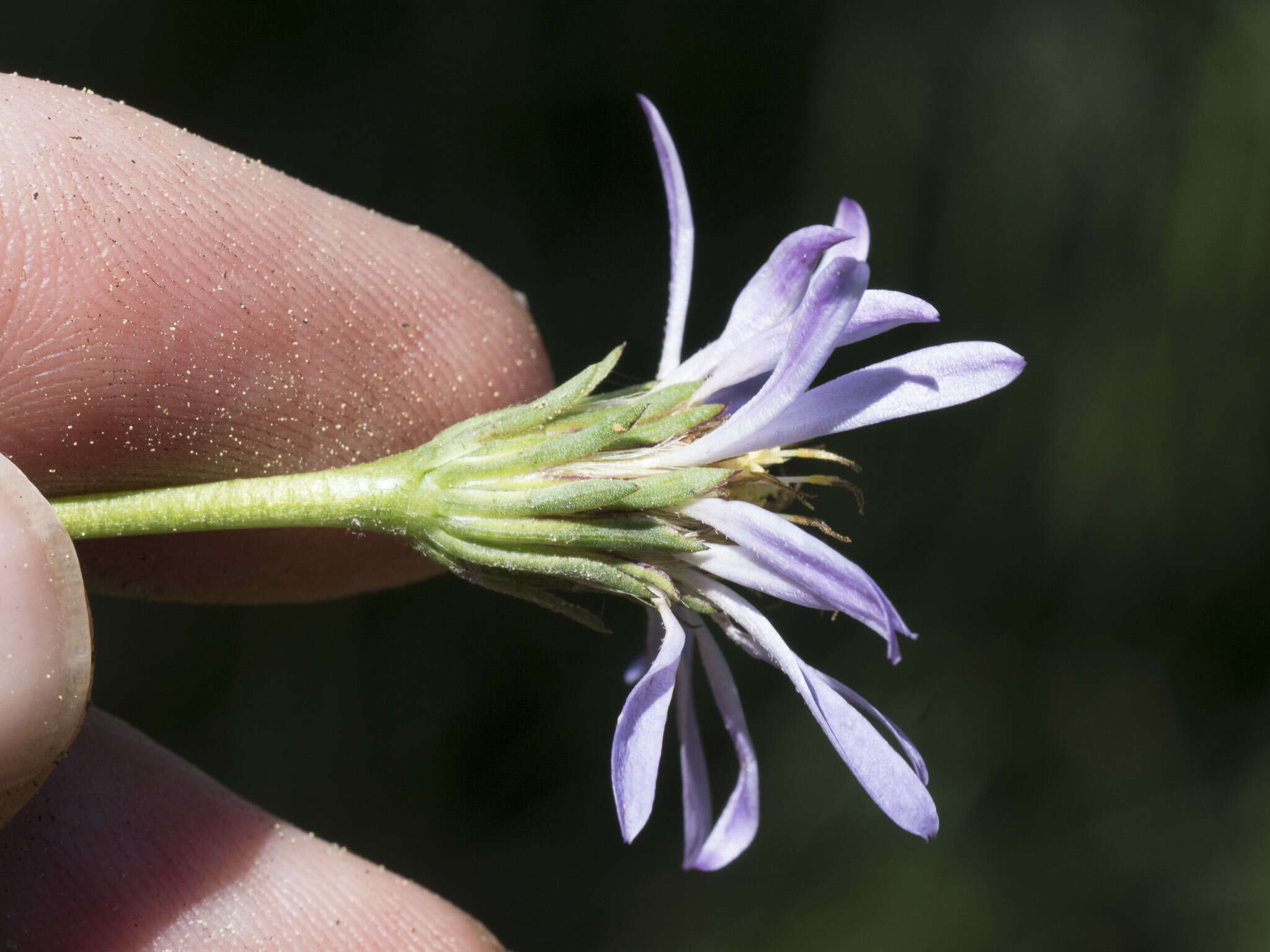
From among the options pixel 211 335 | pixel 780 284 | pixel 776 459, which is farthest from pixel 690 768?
pixel 211 335

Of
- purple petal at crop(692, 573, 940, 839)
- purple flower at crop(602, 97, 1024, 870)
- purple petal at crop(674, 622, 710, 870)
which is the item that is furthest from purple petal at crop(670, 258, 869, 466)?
purple petal at crop(674, 622, 710, 870)

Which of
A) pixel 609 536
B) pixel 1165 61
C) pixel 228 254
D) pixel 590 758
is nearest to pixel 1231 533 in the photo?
pixel 1165 61

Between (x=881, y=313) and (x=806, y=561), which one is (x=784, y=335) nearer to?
(x=881, y=313)

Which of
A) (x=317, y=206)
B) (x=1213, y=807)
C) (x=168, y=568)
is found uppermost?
(x=317, y=206)

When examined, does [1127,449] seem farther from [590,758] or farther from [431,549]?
[431,549]

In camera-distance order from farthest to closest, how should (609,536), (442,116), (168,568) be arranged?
(442,116) < (168,568) < (609,536)

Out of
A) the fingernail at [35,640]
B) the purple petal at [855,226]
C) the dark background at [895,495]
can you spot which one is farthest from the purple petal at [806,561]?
the dark background at [895,495]

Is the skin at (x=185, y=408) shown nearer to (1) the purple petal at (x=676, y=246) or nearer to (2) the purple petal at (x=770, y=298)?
(1) the purple petal at (x=676, y=246)
